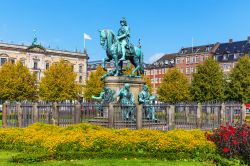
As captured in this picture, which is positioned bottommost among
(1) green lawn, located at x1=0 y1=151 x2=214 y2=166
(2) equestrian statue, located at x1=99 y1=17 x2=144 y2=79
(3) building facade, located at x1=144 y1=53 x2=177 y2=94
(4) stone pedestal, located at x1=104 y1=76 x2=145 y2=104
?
(1) green lawn, located at x1=0 y1=151 x2=214 y2=166

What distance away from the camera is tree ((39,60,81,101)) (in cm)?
6544

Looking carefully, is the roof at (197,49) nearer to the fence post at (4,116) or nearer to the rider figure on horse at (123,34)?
the rider figure on horse at (123,34)

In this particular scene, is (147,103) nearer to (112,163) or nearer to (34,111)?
(34,111)

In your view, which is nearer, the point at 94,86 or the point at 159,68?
the point at 94,86

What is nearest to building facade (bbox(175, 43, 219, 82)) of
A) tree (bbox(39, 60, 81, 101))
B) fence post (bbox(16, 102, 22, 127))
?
tree (bbox(39, 60, 81, 101))

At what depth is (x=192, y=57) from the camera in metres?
105

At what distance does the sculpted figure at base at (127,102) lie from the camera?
938 inches

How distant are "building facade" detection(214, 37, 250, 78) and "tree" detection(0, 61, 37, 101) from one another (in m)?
51.3

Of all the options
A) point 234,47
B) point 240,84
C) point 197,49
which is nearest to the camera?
point 240,84

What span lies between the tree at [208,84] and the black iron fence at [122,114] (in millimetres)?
42744

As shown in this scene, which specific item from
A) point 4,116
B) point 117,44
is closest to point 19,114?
point 4,116

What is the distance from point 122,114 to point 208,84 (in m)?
47.4

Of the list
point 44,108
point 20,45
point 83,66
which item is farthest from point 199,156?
point 83,66

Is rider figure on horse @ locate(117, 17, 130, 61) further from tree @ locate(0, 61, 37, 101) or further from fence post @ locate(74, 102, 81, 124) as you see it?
tree @ locate(0, 61, 37, 101)
